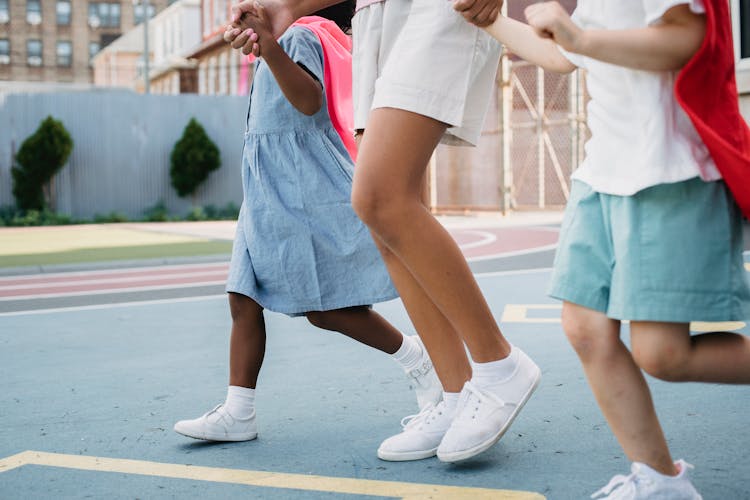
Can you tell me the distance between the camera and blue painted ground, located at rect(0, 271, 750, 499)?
2771 millimetres

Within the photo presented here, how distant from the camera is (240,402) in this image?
3275mm

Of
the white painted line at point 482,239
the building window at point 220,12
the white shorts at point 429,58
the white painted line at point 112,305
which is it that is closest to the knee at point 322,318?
the white shorts at point 429,58

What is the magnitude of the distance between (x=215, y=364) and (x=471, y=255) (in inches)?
265

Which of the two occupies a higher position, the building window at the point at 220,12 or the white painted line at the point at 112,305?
the building window at the point at 220,12

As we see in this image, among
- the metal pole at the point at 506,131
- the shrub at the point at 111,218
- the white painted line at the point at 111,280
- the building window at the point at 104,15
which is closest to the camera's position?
the white painted line at the point at 111,280

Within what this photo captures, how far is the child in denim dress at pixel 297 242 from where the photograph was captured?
329 cm

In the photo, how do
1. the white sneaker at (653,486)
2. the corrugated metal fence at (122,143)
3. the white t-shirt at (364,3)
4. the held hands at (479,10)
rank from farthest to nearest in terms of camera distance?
1. the corrugated metal fence at (122,143)
2. the white t-shirt at (364,3)
3. the held hands at (479,10)
4. the white sneaker at (653,486)

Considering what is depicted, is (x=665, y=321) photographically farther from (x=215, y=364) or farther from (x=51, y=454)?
(x=215, y=364)

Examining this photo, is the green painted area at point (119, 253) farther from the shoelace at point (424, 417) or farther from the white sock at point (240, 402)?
the shoelace at point (424, 417)

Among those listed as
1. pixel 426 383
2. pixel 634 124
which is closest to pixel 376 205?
pixel 634 124

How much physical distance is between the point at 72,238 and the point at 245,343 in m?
13.4

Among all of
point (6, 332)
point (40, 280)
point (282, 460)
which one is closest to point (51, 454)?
point (282, 460)

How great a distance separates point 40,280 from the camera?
9.80 metres

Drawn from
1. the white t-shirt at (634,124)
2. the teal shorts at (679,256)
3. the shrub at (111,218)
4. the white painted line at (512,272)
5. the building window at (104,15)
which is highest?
the building window at (104,15)
